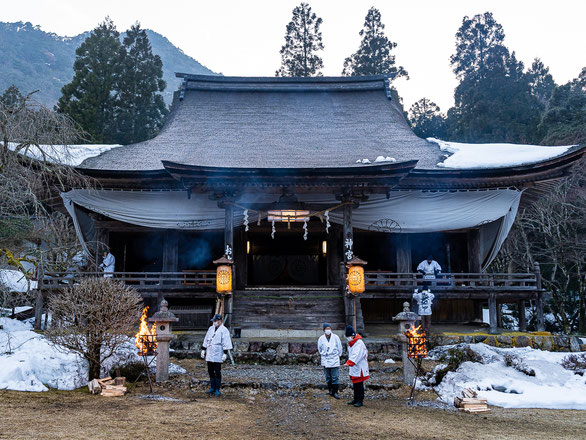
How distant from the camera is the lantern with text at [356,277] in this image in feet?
37.7

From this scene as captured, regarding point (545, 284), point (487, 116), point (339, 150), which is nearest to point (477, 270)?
point (339, 150)

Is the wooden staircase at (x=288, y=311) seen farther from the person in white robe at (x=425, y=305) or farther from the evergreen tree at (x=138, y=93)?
the evergreen tree at (x=138, y=93)

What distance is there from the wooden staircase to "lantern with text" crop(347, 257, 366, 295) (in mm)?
938

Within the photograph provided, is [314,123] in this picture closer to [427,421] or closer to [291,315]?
[291,315]

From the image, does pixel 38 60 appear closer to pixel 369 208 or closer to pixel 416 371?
pixel 369 208

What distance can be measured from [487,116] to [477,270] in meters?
21.7

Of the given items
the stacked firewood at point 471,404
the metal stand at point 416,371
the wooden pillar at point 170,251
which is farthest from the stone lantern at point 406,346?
the wooden pillar at point 170,251

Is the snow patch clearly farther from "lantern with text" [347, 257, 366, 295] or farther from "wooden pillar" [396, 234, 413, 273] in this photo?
"lantern with text" [347, 257, 366, 295]

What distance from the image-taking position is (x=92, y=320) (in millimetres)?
7504

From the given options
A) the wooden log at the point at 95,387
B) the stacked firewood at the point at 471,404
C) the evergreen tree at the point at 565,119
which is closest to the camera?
the stacked firewood at the point at 471,404

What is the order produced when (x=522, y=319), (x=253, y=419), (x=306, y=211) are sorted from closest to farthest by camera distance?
(x=253, y=419) → (x=522, y=319) → (x=306, y=211)

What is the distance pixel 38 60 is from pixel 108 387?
97926mm

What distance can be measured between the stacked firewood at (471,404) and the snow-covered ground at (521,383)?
37 cm

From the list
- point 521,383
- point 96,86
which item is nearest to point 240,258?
point 521,383
